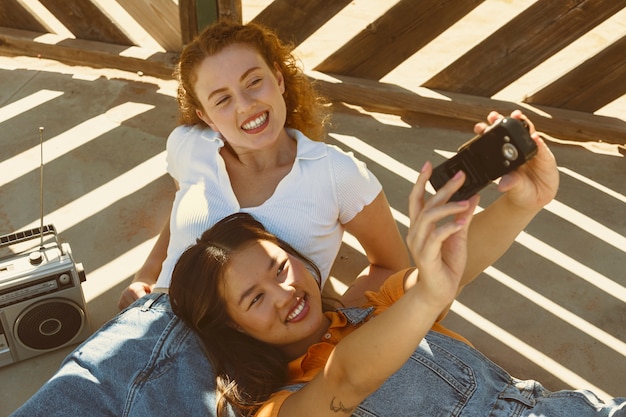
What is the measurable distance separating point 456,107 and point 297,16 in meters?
0.75

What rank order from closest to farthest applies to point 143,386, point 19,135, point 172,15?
1. point 143,386
2. point 19,135
3. point 172,15

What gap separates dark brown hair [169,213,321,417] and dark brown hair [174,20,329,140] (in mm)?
514

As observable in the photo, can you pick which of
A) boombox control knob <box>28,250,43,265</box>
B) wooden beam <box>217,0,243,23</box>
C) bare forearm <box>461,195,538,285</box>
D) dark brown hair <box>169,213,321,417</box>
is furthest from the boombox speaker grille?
wooden beam <box>217,0,243,23</box>

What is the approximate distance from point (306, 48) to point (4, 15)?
140 centimetres

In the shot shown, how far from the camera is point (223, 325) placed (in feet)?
6.15

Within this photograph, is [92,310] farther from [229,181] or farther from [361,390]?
[361,390]

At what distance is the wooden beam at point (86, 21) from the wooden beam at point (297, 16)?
0.73m

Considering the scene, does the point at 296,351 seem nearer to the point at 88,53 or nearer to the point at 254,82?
the point at 254,82

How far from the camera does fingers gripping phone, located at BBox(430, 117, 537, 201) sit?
138cm

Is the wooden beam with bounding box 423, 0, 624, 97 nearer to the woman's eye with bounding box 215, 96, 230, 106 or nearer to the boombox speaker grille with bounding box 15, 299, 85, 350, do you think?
the woman's eye with bounding box 215, 96, 230, 106

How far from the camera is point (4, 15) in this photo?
3.73m

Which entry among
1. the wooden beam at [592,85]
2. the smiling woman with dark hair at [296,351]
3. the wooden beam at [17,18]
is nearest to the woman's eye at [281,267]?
the smiling woman with dark hair at [296,351]

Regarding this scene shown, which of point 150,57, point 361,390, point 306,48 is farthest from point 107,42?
point 361,390

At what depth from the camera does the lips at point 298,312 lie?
1.80 meters
